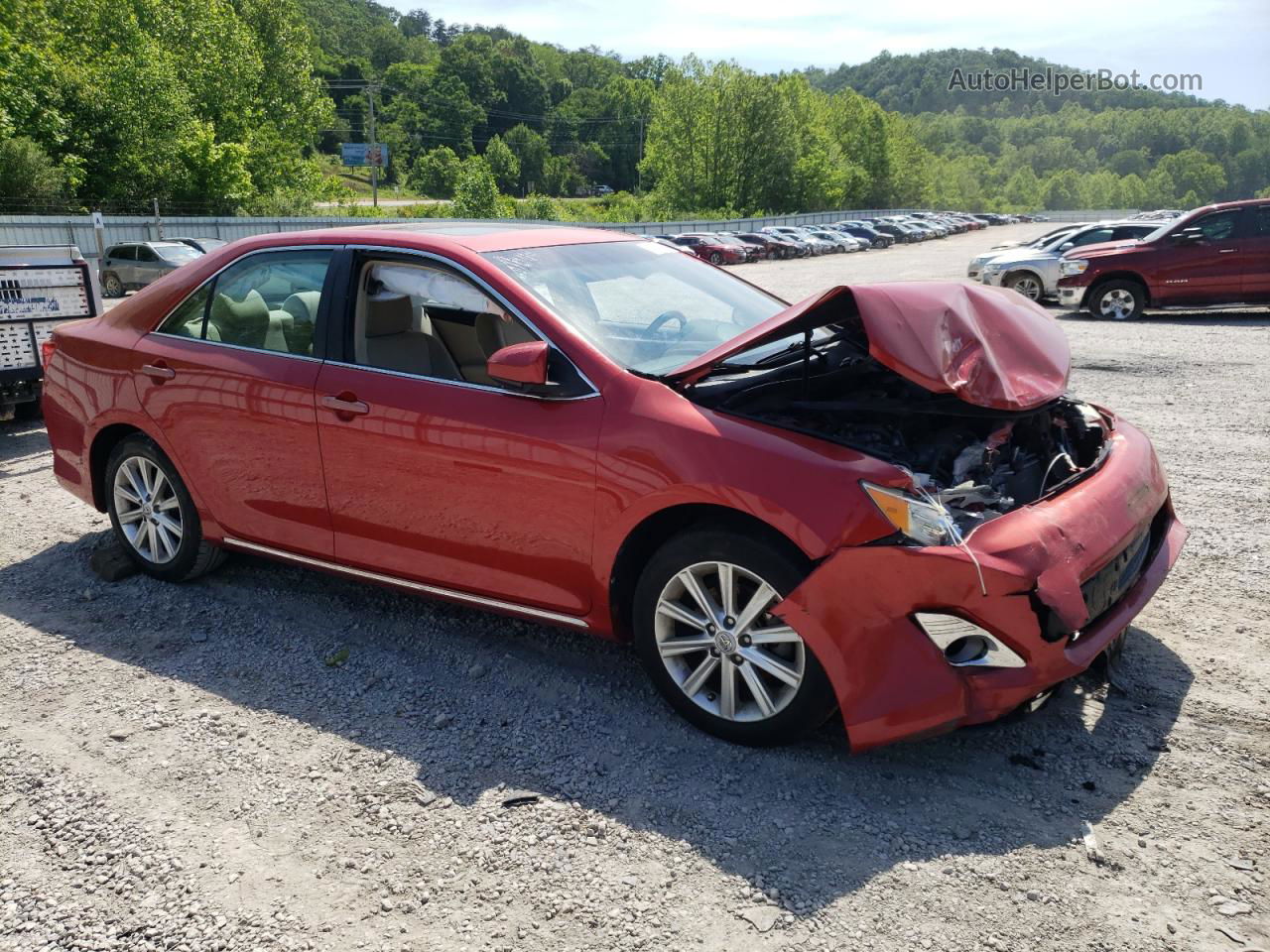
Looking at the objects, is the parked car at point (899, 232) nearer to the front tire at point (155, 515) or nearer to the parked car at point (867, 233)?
the parked car at point (867, 233)

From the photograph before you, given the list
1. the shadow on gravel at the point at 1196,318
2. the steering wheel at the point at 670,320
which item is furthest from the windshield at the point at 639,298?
the shadow on gravel at the point at 1196,318

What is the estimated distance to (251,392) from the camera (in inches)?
175

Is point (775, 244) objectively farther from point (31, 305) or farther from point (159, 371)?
point (159, 371)

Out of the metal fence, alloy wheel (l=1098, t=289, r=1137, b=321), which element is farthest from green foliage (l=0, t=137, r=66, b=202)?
alloy wheel (l=1098, t=289, r=1137, b=321)

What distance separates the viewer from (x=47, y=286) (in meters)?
8.36

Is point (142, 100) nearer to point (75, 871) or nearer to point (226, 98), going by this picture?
point (226, 98)

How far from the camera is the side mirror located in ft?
11.7

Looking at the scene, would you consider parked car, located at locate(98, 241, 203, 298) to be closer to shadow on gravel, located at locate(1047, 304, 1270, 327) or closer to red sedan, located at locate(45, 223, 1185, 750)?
shadow on gravel, located at locate(1047, 304, 1270, 327)

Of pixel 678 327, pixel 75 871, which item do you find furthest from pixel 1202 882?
pixel 75 871

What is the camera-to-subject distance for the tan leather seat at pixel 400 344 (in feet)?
13.5

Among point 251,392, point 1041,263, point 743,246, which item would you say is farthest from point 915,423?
point 743,246

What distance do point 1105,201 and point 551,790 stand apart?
580 ft

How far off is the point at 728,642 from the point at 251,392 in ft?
8.02

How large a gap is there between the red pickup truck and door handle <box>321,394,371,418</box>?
14075mm
